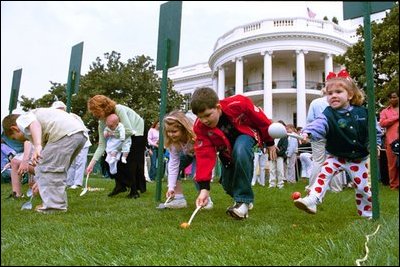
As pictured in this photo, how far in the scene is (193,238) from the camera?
2775 millimetres

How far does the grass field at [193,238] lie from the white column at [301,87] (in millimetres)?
28689

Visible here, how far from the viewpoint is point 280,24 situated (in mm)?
33469

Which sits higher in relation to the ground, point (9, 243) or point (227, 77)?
point (227, 77)

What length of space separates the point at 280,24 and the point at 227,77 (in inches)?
292

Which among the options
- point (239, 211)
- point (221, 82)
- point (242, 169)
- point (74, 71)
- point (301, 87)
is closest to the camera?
point (239, 211)

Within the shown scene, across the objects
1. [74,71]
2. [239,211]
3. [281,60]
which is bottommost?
[239,211]

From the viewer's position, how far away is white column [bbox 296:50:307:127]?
32469mm

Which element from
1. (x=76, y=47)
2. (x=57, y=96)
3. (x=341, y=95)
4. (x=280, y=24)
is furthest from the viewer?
(x=280, y=24)

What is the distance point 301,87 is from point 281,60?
13.6 feet

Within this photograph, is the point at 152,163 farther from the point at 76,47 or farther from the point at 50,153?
the point at 50,153

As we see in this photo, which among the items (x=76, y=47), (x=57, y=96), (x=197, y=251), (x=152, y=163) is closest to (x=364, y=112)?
(x=197, y=251)

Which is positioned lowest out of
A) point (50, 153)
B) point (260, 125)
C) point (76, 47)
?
point (50, 153)

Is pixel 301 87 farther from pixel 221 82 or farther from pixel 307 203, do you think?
pixel 307 203

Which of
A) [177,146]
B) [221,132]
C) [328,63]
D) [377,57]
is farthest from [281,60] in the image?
[221,132]
